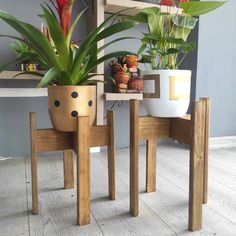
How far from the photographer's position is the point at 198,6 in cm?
81

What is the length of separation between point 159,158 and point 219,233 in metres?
0.85

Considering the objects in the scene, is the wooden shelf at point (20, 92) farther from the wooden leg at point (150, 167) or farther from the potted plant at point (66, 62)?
the wooden leg at point (150, 167)

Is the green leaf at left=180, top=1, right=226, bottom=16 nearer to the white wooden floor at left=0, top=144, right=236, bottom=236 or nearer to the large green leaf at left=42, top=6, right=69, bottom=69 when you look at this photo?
the large green leaf at left=42, top=6, right=69, bottom=69

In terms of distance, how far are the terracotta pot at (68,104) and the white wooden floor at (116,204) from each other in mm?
336

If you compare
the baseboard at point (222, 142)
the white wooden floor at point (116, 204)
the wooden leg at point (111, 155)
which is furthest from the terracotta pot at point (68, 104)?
the baseboard at point (222, 142)

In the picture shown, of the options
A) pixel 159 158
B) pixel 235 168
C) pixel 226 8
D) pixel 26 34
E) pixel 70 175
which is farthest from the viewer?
pixel 226 8

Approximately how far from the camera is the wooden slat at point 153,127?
3.11 ft

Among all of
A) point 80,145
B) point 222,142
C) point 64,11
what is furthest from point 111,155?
point 222,142

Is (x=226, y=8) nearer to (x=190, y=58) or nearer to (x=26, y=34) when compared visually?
(x=190, y=58)

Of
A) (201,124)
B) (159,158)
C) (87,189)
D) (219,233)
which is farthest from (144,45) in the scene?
(159,158)

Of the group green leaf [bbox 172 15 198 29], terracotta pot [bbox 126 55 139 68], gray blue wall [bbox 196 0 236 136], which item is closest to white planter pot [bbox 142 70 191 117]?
green leaf [bbox 172 15 198 29]

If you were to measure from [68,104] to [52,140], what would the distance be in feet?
0.57

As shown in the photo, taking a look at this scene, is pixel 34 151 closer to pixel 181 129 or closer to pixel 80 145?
pixel 80 145

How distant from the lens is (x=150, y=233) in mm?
807
